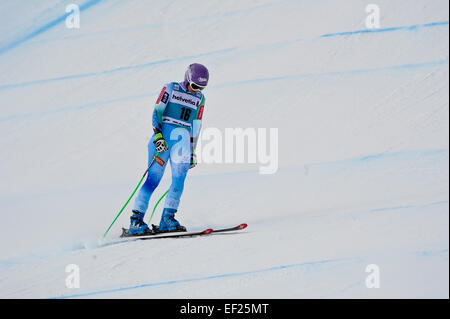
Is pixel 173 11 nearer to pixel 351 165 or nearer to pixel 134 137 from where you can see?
Result: pixel 134 137

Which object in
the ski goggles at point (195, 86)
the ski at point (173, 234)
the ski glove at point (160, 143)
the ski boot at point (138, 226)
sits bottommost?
the ski at point (173, 234)

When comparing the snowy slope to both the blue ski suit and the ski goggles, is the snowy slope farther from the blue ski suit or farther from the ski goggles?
the ski goggles

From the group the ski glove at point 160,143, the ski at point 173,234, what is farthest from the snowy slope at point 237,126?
the ski glove at point 160,143

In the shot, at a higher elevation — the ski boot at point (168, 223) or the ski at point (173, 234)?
the ski boot at point (168, 223)

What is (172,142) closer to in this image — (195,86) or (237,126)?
(195,86)

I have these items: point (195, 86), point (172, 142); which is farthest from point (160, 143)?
point (195, 86)

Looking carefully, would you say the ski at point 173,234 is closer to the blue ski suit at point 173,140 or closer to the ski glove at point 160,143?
the blue ski suit at point 173,140

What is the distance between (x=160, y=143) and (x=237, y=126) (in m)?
2.33

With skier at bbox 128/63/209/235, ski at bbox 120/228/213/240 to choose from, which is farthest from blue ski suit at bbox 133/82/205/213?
ski at bbox 120/228/213/240

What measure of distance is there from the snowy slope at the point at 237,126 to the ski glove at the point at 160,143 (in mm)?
582

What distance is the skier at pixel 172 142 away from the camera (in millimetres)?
3619

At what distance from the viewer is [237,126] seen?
583 cm

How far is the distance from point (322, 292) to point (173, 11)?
4.67m

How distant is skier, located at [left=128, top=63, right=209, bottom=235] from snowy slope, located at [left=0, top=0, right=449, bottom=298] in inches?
7.8
